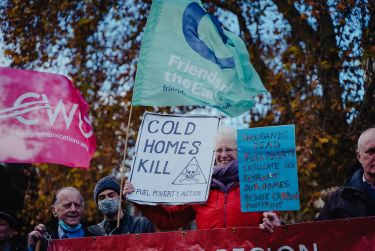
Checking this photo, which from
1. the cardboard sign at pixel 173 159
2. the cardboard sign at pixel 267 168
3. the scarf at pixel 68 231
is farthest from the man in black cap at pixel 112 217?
the cardboard sign at pixel 267 168

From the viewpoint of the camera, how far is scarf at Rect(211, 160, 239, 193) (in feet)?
15.4

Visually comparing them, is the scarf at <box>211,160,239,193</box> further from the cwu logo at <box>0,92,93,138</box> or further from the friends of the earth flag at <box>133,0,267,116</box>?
the cwu logo at <box>0,92,93,138</box>

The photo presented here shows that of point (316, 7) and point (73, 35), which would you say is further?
point (73, 35)

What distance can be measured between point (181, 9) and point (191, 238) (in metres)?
2.07

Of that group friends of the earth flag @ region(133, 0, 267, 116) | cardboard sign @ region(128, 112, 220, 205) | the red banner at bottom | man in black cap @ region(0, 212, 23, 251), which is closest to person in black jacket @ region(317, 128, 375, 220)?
the red banner at bottom

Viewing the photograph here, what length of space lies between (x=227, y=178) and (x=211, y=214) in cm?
29

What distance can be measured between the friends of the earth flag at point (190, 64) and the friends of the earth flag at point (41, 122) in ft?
2.15

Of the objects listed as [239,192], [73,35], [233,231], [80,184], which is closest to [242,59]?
[239,192]

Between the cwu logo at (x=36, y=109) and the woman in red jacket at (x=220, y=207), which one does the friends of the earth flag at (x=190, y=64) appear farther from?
the cwu logo at (x=36, y=109)

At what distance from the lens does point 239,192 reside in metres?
4.68

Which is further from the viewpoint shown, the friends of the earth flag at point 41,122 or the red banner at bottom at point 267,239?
the friends of the earth flag at point 41,122

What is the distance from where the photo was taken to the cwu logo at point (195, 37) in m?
5.39

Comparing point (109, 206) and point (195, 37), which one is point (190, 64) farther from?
point (109, 206)

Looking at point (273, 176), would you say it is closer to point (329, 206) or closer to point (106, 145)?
point (329, 206)
